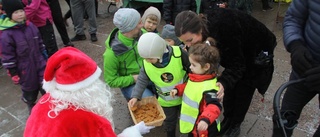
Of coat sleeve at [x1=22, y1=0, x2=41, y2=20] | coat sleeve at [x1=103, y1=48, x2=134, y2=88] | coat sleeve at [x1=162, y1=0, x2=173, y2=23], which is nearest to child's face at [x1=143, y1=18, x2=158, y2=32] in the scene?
coat sleeve at [x1=103, y1=48, x2=134, y2=88]

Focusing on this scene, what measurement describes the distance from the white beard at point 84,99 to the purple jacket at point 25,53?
1.90 m

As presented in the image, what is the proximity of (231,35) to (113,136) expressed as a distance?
1290 millimetres

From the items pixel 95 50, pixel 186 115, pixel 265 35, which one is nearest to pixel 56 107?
pixel 186 115

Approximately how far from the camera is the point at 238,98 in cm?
301

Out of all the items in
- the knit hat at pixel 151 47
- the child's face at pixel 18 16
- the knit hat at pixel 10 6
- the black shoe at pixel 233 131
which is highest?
the knit hat at pixel 10 6

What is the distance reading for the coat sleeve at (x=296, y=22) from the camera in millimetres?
2295

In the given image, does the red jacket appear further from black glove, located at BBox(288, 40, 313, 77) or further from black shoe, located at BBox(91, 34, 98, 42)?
black shoe, located at BBox(91, 34, 98, 42)

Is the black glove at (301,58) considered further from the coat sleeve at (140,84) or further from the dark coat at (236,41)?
the coat sleeve at (140,84)

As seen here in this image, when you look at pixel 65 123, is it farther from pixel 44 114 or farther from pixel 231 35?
pixel 231 35

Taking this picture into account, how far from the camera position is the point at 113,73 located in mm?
3258


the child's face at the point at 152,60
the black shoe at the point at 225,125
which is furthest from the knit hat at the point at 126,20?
the black shoe at the point at 225,125

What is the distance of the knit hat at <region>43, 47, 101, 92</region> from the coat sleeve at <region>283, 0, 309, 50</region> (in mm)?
1614

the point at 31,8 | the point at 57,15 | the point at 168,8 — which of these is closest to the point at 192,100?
the point at 168,8

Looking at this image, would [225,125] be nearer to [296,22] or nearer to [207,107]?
[207,107]
